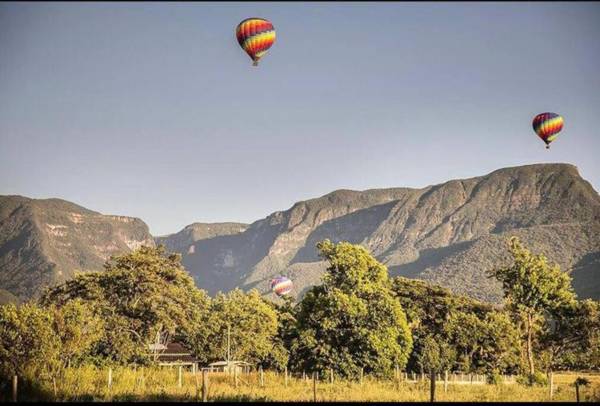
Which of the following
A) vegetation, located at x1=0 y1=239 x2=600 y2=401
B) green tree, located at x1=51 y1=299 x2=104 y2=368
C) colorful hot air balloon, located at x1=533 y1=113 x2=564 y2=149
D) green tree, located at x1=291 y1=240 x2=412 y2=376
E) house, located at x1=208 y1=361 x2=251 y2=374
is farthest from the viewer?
colorful hot air balloon, located at x1=533 y1=113 x2=564 y2=149

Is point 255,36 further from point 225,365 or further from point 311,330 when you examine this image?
point 225,365

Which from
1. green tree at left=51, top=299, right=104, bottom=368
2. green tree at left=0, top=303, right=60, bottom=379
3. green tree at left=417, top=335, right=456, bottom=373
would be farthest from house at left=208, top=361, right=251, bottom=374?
green tree at left=0, top=303, right=60, bottom=379

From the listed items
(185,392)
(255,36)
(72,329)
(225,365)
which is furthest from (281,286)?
(185,392)

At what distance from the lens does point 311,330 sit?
42469 millimetres

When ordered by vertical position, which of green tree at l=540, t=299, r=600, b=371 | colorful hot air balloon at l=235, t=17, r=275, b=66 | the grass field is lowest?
the grass field

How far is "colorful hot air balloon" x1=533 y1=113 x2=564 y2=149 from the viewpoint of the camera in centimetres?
6006

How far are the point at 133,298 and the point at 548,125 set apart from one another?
43.0m

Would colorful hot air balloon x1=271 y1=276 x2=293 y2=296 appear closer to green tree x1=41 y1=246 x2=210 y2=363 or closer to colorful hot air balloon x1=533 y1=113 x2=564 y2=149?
green tree x1=41 y1=246 x2=210 y2=363

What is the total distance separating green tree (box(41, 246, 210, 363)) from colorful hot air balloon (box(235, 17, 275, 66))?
19.2m

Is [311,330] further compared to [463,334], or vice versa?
[463,334]

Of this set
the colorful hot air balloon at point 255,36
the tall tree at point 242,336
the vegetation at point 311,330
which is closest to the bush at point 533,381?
the vegetation at point 311,330

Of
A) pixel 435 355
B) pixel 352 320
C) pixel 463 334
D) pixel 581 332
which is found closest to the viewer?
pixel 352 320

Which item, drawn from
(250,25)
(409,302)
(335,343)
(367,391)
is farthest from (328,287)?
(409,302)

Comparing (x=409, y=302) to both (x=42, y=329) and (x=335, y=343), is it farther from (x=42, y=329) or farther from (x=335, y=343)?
(x=42, y=329)
